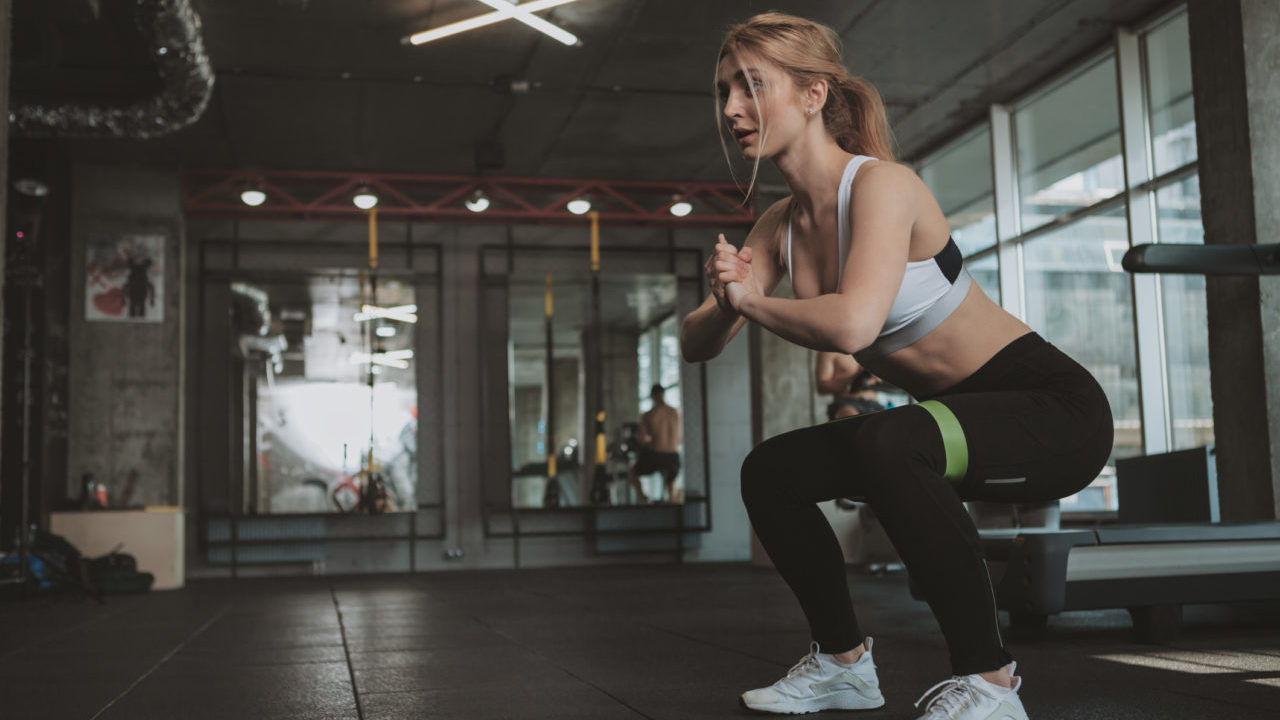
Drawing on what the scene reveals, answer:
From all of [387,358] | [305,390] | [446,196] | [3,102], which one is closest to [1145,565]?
[3,102]

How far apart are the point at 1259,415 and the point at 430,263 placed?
7.69 metres

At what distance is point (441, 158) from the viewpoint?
31.7 ft

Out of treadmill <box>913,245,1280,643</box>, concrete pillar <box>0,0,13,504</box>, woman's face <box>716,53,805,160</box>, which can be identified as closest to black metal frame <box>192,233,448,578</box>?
concrete pillar <box>0,0,13,504</box>

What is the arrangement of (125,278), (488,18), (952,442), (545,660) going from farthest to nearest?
(125,278) < (488,18) < (545,660) < (952,442)

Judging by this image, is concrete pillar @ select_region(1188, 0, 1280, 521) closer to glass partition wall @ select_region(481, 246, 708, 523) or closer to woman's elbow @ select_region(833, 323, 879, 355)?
woman's elbow @ select_region(833, 323, 879, 355)

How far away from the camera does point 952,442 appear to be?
1.84 m

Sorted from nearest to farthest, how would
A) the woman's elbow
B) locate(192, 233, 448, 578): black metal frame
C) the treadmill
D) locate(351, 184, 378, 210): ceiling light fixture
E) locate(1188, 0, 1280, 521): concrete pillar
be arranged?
the woman's elbow, the treadmill, locate(1188, 0, 1280, 521): concrete pillar, locate(351, 184, 378, 210): ceiling light fixture, locate(192, 233, 448, 578): black metal frame

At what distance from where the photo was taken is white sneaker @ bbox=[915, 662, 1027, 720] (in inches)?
68.2

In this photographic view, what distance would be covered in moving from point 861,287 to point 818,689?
81 centimetres

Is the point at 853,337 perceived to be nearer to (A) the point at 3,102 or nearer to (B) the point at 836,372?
(A) the point at 3,102

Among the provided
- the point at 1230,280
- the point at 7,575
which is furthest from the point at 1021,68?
the point at 7,575

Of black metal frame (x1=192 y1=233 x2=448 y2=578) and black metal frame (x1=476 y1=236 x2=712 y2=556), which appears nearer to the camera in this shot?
black metal frame (x1=192 y1=233 x2=448 y2=578)

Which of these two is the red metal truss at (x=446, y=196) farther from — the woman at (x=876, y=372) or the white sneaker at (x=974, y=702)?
the white sneaker at (x=974, y=702)

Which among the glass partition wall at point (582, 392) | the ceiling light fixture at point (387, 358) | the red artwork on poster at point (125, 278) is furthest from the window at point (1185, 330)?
the red artwork on poster at point (125, 278)
